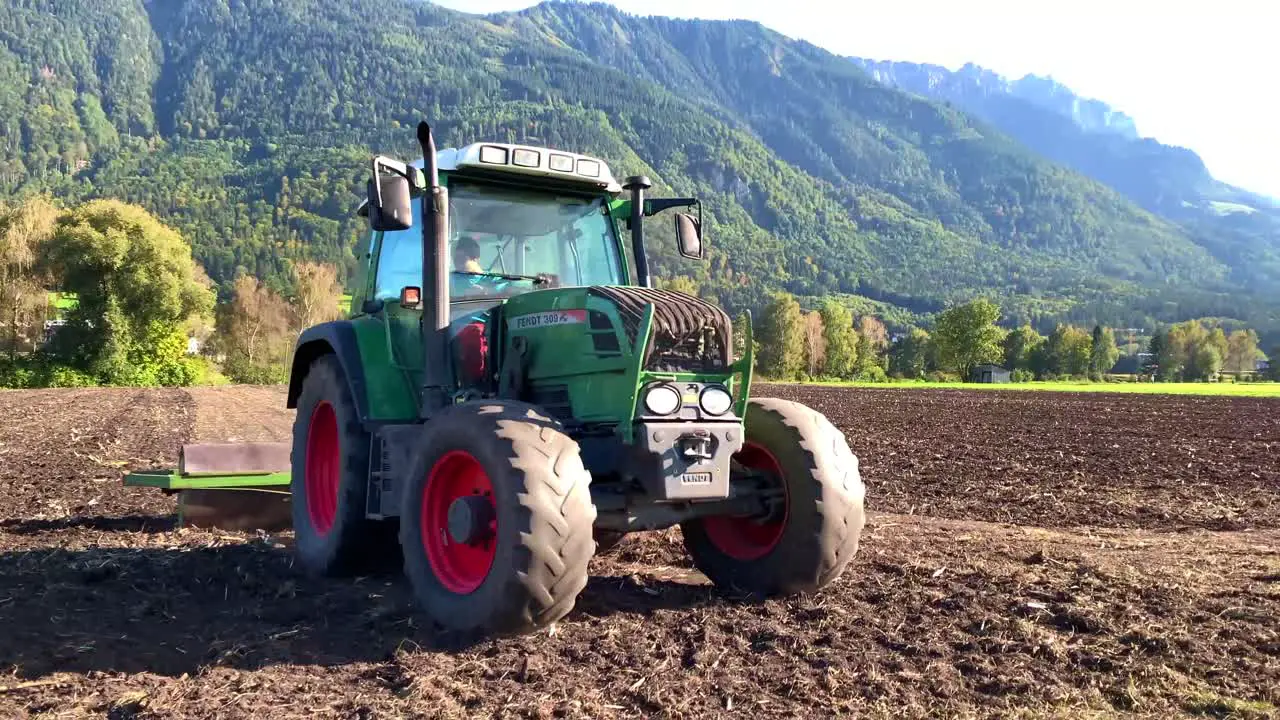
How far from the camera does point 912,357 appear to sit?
4589 inches

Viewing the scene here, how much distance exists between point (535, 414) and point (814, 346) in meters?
95.5

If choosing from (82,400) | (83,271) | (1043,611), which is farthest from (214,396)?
(1043,611)

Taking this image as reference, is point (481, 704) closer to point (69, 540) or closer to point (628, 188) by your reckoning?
point (628, 188)

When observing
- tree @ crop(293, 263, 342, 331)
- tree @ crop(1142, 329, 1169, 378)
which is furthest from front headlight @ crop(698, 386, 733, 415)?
tree @ crop(1142, 329, 1169, 378)

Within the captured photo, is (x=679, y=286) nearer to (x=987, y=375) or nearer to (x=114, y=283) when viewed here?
(x=114, y=283)

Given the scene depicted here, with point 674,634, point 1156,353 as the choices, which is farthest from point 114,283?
point 1156,353

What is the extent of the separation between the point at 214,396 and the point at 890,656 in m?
34.4

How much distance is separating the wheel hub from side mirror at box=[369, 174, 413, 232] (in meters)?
1.53

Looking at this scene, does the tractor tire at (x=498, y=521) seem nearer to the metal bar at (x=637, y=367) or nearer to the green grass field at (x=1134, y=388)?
the metal bar at (x=637, y=367)

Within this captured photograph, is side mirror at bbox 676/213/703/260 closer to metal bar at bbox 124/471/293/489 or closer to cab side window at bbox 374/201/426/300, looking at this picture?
cab side window at bbox 374/201/426/300

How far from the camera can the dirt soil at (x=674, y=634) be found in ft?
13.8

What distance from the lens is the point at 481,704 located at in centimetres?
418

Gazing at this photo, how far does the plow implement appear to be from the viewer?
8.20 m

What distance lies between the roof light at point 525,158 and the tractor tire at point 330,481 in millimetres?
1868
